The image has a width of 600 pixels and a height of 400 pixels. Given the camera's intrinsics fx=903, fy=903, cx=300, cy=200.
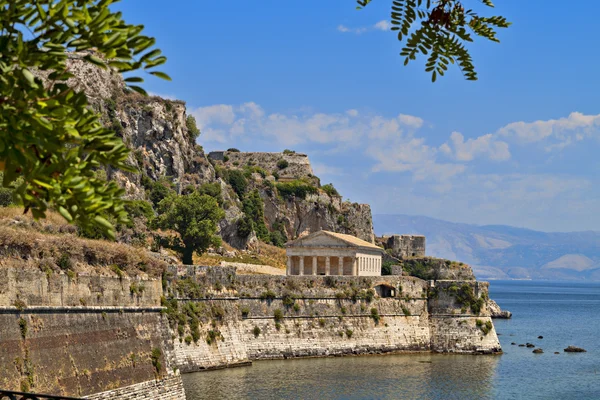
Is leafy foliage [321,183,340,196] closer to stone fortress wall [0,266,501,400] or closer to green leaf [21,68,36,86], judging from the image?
stone fortress wall [0,266,501,400]

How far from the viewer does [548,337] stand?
68.2m

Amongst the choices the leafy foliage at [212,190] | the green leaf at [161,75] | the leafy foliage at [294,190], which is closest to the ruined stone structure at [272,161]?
the leafy foliage at [294,190]

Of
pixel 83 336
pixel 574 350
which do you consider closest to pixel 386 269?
pixel 574 350

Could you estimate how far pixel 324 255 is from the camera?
5822 cm

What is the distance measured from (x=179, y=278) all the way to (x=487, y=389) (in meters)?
14.4

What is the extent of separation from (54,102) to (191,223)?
51.3 metres

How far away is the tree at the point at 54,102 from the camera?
6.67 m

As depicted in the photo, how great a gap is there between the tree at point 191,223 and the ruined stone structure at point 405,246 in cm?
5175

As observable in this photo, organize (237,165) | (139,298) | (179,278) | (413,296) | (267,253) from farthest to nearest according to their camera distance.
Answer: (237,165), (267,253), (413,296), (179,278), (139,298)

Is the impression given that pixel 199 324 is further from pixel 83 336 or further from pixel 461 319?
pixel 461 319

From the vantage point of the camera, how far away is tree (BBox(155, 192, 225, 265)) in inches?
2264

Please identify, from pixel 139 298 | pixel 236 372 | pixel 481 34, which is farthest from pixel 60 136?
pixel 236 372

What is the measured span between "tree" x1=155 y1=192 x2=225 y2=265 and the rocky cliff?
196 inches

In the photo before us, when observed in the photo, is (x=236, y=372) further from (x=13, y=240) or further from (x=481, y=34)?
(x=481, y=34)
